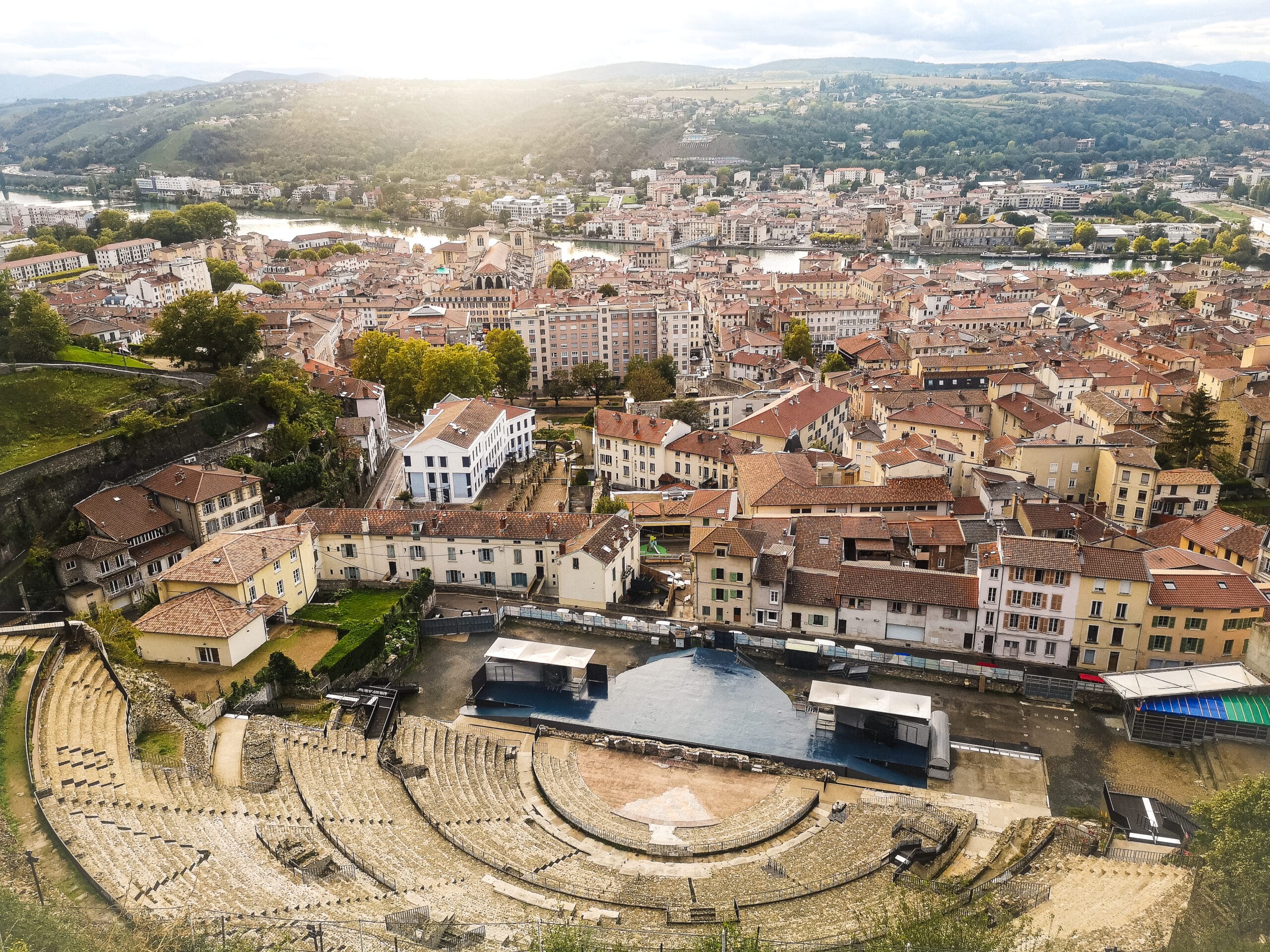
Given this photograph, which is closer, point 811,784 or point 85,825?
point 85,825

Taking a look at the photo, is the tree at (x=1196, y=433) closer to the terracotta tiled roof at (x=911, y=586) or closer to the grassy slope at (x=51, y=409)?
the terracotta tiled roof at (x=911, y=586)

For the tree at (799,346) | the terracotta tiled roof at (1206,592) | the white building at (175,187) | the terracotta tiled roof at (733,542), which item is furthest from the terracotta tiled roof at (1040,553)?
the white building at (175,187)

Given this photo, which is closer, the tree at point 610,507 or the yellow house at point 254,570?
the yellow house at point 254,570

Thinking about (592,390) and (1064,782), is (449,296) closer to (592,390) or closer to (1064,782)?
(592,390)

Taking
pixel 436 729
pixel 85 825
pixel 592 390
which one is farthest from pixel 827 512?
pixel 592 390

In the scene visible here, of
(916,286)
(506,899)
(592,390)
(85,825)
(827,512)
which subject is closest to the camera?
(85,825)

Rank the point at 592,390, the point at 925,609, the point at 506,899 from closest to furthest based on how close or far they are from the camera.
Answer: the point at 506,899, the point at 925,609, the point at 592,390

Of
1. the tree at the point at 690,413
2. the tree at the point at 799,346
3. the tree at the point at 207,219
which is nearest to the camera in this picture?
the tree at the point at 690,413

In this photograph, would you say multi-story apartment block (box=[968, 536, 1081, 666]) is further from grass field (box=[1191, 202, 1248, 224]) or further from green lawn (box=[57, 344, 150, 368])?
grass field (box=[1191, 202, 1248, 224])
